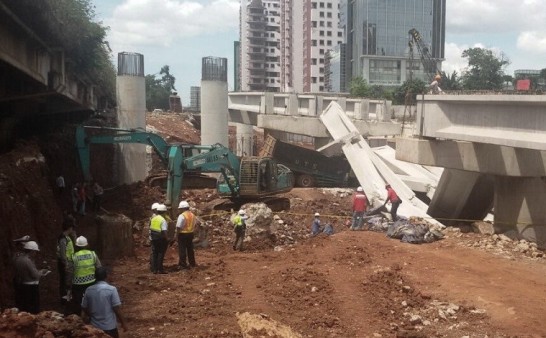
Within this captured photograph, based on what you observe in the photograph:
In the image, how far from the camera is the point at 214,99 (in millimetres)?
28438

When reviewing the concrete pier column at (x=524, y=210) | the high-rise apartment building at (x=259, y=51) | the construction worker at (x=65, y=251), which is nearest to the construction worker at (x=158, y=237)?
the construction worker at (x=65, y=251)

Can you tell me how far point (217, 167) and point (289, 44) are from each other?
338ft

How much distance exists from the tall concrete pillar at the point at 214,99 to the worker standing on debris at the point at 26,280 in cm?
2122

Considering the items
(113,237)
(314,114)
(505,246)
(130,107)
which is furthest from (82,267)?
(314,114)

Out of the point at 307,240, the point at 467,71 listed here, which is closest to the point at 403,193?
the point at 307,240

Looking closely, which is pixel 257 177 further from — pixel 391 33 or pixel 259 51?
pixel 259 51

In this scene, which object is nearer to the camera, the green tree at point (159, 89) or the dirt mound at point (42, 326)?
the dirt mound at point (42, 326)

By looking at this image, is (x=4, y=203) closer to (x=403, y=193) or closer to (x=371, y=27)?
(x=403, y=193)

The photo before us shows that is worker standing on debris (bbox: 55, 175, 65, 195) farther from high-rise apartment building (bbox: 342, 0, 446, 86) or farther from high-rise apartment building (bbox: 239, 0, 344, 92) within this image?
high-rise apartment building (bbox: 239, 0, 344, 92)

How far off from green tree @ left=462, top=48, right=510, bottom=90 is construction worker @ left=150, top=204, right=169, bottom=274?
52.1 m

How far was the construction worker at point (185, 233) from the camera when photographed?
1212 centimetres

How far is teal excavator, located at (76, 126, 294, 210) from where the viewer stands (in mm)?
16797

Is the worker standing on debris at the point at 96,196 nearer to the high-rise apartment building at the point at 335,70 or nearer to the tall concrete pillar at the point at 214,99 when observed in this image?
the tall concrete pillar at the point at 214,99

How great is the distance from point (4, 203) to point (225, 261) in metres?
5.39
